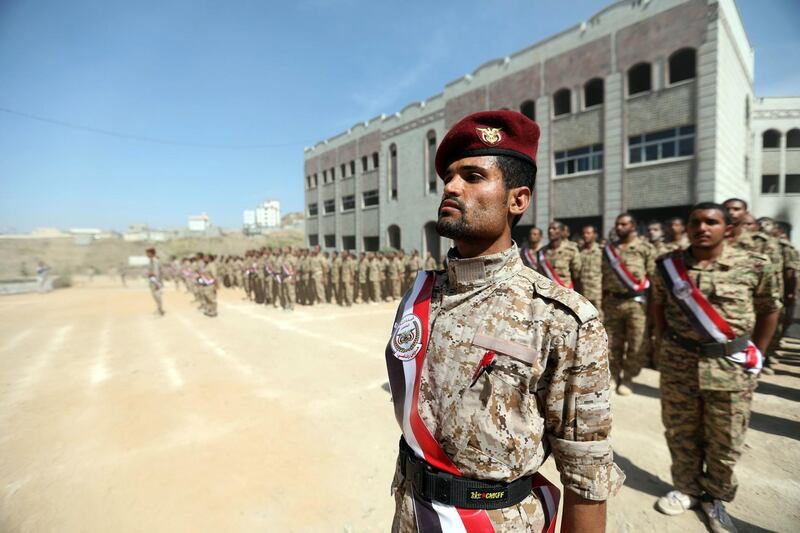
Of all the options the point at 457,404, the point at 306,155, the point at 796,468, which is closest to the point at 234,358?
the point at 457,404

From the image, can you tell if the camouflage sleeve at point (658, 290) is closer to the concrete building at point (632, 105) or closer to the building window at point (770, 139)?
the concrete building at point (632, 105)

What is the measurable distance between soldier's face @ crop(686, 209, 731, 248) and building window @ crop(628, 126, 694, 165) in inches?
535

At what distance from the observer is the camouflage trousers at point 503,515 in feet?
3.80

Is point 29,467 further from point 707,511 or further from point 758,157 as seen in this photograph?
point 758,157

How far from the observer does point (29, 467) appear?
3.35 m

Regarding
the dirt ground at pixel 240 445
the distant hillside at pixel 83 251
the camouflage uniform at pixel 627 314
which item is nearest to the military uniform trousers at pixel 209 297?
Result: the dirt ground at pixel 240 445

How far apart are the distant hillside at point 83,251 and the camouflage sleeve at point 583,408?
3620 cm

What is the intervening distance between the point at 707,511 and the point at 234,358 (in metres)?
6.51

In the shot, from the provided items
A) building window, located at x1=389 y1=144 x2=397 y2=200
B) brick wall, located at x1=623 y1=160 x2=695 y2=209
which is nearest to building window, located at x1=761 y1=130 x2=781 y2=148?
brick wall, located at x1=623 y1=160 x2=695 y2=209

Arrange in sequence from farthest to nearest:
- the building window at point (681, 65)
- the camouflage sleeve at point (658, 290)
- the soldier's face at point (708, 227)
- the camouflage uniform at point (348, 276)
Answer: the camouflage uniform at point (348, 276) < the building window at point (681, 65) < the camouflage sleeve at point (658, 290) < the soldier's face at point (708, 227)

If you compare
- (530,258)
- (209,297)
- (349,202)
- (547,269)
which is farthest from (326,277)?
(349,202)

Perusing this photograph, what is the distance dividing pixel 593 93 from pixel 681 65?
3031 millimetres

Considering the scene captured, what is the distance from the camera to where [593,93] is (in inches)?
630

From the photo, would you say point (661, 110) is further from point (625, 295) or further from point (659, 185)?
point (625, 295)
